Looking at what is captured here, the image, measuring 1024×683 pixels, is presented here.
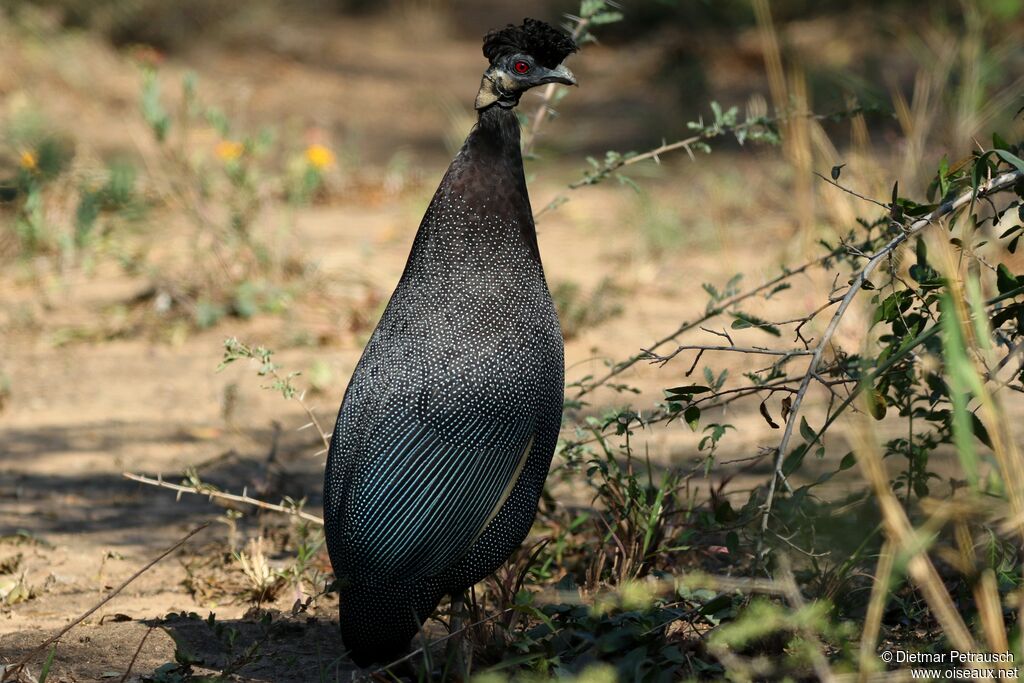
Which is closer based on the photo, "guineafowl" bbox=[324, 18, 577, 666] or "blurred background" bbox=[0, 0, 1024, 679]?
"guineafowl" bbox=[324, 18, 577, 666]

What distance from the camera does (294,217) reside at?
7.87 meters

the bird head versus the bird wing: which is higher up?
the bird head

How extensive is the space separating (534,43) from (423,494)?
3.74 ft

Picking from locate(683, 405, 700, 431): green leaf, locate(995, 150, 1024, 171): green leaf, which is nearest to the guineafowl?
locate(683, 405, 700, 431): green leaf

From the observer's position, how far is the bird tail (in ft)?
9.16

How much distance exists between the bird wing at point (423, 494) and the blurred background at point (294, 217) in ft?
3.56

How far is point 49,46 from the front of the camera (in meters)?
11.4

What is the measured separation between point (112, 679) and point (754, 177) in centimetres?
705

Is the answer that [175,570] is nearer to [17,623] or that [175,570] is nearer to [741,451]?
[17,623]

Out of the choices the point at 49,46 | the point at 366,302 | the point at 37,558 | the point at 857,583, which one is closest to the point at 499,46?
the point at 857,583
